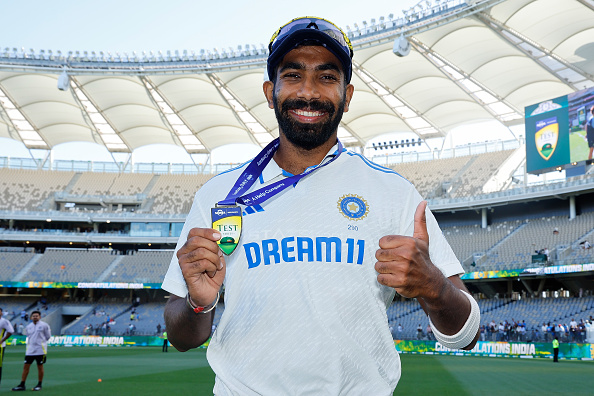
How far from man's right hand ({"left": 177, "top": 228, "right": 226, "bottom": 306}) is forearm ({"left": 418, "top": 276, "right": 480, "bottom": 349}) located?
2.89 feet

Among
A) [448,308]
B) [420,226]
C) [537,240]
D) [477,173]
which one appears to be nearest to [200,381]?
[448,308]

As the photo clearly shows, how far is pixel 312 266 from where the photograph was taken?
256 cm

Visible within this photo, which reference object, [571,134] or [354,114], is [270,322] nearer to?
[571,134]

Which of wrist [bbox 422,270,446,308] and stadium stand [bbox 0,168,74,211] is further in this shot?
stadium stand [bbox 0,168,74,211]

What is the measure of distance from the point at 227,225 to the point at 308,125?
2.31 feet

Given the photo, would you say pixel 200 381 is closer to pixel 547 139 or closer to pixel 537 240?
pixel 547 139

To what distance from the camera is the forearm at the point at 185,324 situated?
2.67 m

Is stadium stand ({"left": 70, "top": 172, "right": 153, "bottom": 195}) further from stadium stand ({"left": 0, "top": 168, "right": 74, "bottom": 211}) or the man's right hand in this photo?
the man's right hand

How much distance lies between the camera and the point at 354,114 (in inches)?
2005

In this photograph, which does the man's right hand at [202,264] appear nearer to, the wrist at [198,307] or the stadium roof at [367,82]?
the wrist at [198,307]

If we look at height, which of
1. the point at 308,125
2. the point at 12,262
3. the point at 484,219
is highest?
the point at 484,219

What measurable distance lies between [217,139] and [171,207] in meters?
8.54

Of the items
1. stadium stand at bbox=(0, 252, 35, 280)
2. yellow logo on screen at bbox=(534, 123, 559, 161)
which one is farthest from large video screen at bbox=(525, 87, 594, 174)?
stadium stand at bbox=(0, 252, 35, 280)

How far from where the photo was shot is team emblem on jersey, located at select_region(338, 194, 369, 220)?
266 cm
